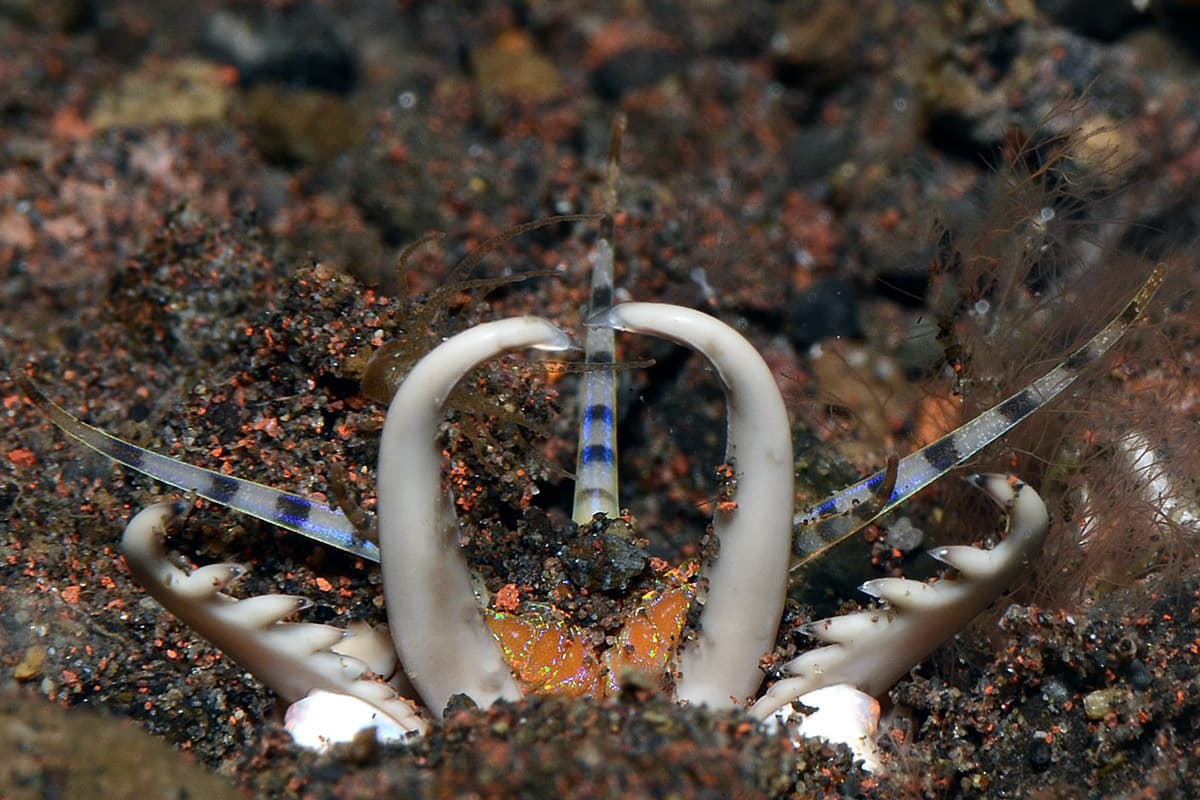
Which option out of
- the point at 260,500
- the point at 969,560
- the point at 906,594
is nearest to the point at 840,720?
the point at 906,594

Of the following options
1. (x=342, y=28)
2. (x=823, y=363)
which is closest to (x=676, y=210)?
(x=823, y=363)

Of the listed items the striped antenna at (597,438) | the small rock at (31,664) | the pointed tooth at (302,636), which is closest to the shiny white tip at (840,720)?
the striped antenna at (597,438)

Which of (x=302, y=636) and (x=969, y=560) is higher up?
(x=302, y=636)

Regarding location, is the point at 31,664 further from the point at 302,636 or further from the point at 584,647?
the point at 584,647

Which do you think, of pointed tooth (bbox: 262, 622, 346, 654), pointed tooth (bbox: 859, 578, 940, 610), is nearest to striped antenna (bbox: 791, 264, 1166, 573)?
pointed tooth (bbox: 859, 578, 940, 610)

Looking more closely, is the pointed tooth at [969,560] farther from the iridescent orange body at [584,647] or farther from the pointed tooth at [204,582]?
the pointed tooth at [204,582]

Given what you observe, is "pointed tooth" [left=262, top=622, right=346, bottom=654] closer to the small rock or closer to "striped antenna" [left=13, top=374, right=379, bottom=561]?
"striped antenna" [left=13, top=374, right=379, bottom=561]

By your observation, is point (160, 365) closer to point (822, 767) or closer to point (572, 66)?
point (822, 767)
